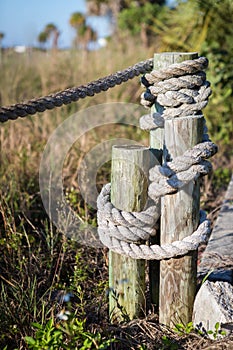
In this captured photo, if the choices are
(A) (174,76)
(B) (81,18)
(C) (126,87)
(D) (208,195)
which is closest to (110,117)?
(C) (126,87)

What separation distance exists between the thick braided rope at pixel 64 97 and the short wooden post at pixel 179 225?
0.25m

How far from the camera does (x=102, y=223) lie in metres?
1.83

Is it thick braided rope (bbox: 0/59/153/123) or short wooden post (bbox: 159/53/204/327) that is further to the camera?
short wooden post (bbox: 159/53/204/327)

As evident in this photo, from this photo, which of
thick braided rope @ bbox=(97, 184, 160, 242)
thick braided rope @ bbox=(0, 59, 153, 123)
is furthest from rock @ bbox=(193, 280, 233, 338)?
thick braided rope @ bbox=(0, 59, 153, 123)

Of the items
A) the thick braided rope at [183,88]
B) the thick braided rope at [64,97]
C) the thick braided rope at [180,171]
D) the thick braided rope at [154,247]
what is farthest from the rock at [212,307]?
the thick braided rope at [64,97]

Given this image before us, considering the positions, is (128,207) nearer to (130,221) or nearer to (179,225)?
(130,221)

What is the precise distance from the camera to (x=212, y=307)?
1767mm

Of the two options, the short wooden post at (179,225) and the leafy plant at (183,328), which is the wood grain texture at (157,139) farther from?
the leafy plant at (183,328)

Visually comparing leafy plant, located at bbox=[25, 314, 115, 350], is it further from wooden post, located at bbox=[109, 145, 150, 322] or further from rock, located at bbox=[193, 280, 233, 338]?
rock, located at bbox=[193, 280, 233, 338]

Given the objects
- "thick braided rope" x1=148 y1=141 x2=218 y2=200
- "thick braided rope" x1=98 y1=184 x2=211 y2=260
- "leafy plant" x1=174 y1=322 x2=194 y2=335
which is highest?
"thick braided rope" x1=148 y1=141 x2=218 y2=200

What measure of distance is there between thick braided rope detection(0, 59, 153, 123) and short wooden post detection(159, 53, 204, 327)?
252 millimetres

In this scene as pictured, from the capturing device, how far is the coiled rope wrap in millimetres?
1725

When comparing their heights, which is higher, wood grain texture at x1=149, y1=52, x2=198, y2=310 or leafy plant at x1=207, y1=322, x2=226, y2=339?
wood grain texture at x1=149, y1=52, x2=198, y2=310

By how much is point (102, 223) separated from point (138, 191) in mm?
195
